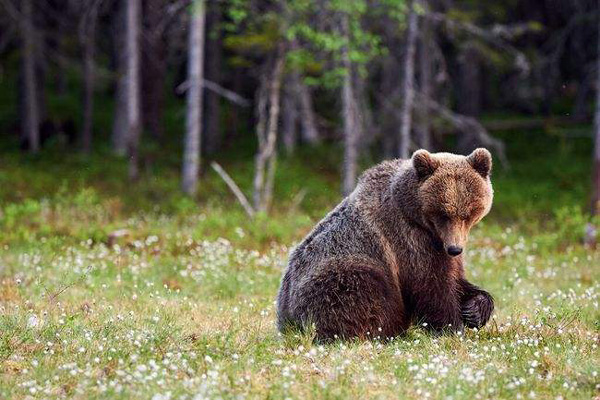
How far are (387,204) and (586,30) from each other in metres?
27.3

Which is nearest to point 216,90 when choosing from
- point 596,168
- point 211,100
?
point 211,100

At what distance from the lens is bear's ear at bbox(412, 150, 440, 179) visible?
755cm

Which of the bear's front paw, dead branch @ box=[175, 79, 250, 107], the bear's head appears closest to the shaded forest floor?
the bear's front paw

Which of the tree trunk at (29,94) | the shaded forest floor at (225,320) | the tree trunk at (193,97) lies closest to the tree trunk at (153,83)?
the tree trunk at (29,94)

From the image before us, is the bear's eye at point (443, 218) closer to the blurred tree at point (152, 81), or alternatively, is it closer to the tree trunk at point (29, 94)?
the tree trunk at point (29, 94)

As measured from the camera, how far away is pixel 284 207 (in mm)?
22312

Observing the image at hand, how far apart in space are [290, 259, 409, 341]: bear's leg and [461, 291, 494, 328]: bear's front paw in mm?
769

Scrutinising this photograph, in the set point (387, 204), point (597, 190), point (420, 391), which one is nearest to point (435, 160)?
point (387, 204)

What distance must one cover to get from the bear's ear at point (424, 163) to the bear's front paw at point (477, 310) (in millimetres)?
1374

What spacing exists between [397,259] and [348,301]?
2.26 ft

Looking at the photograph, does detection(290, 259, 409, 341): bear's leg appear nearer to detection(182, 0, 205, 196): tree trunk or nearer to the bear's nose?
the bear's nose

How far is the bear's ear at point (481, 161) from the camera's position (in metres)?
7.67

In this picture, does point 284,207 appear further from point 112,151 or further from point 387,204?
point 387,204

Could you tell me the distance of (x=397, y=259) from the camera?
7.91m
